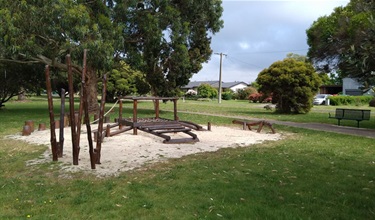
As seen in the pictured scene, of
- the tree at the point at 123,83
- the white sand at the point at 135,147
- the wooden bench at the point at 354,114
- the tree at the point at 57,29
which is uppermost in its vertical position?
the tree at the point at 57,29

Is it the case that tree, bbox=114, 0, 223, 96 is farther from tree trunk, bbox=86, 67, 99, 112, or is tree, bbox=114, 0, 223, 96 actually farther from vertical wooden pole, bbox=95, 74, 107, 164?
vertical wooden pole, bbox=95, 74, 107, 164

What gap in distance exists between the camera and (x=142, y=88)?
36.2 meters

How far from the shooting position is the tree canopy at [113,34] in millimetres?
13805

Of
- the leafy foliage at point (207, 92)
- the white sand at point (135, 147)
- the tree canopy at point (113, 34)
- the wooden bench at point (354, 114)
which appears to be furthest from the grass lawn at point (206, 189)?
the leafy foliage at point (207, 92)

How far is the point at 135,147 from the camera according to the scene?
352 inches

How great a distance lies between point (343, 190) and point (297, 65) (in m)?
18.1

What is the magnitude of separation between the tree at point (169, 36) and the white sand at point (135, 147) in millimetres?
7182

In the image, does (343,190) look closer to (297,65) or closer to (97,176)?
(97,176)

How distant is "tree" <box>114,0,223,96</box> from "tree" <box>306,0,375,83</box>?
6.17 meters

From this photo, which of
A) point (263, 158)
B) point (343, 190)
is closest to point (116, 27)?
point (263, 158)

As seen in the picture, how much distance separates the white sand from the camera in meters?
6.87

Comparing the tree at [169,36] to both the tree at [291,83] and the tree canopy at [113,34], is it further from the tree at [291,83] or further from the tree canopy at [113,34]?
the tree at [291,83]

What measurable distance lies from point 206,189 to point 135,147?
410 cm

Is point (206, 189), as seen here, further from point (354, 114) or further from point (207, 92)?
point (207, 92)
